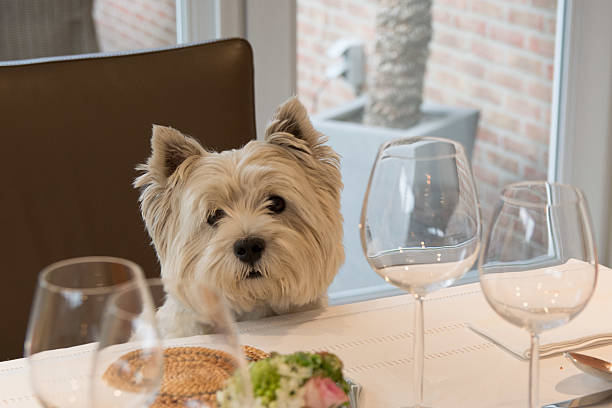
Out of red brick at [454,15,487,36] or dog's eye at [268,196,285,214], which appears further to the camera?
red brick at [454,15,487,36]

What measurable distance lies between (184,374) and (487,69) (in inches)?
90.5

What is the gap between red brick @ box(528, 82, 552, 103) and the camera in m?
2.84

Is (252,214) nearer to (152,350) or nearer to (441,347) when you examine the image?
(441,347)

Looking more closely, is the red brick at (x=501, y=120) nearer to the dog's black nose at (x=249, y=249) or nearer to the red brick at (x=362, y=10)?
the red brick at (x=362, y=10)

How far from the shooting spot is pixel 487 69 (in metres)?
2.80

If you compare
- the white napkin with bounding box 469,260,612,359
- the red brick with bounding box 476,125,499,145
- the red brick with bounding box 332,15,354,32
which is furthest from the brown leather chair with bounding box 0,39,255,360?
the red brick with bounding box 476,125,499,145

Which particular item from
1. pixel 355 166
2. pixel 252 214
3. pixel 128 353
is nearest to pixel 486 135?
pixel 355 166

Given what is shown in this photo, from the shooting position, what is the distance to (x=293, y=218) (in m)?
1.28

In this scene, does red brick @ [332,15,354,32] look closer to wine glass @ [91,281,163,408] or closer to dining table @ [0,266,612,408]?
dining table @ [0,266,612,408]

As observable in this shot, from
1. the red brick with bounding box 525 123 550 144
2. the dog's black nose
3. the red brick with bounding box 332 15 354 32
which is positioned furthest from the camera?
the red brick with bounding box 525 123 550 144

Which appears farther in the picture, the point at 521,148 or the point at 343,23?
the point at 521,148

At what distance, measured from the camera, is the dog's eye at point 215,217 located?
1248mm

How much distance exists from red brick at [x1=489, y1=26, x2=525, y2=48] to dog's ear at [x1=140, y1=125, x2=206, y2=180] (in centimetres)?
177

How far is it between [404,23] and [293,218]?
1.55 metres
